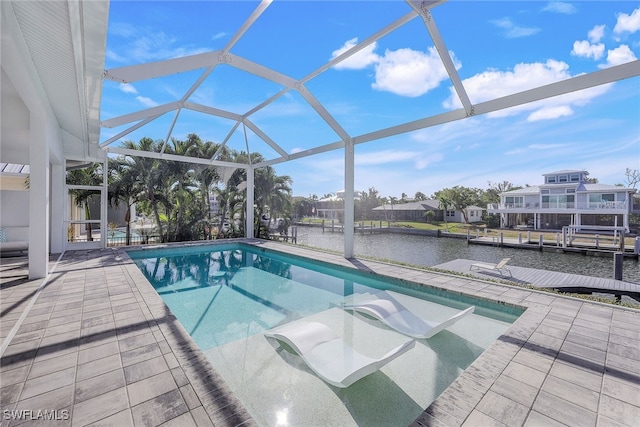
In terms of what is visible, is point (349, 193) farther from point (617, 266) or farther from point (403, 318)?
point (617, 266)

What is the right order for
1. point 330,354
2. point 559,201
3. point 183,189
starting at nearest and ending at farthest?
1. point 330,354
2. point 183,189
3. point 559,201

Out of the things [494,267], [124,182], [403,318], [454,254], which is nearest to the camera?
[403,318]

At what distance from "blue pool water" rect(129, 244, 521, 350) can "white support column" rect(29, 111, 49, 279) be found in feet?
8.11

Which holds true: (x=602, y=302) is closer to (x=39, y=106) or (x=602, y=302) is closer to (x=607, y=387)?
(x=607, y=387)

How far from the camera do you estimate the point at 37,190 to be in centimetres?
565

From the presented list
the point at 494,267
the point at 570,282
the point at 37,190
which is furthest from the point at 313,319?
the point at 570,282

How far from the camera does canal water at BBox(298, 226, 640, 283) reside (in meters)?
11.6

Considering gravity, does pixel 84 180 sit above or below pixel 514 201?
above

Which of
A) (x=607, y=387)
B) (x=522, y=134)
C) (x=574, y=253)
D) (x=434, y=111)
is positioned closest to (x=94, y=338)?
(x=607, y=387)

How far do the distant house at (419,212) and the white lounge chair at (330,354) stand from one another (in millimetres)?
23029

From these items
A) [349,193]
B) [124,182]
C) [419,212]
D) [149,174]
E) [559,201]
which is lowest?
[419,212]

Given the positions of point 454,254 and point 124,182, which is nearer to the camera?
point 124,182

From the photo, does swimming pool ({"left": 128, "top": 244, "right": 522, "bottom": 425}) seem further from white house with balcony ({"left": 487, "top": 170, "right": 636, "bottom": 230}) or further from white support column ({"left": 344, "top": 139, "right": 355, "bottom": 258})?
white house with balcony ({"left": 487, "top": 170, "right": 636, "bottom": 230})

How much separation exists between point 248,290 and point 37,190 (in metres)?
4.81
